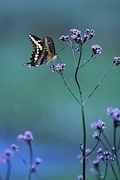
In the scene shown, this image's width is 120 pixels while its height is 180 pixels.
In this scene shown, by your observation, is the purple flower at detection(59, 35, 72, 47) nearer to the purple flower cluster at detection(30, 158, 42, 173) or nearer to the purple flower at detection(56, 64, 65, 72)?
the purple flower at detection(56, 64, 65, 72)

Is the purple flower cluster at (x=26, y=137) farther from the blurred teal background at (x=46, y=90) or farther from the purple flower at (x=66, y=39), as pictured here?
the purple flower at (x=66, y=39)

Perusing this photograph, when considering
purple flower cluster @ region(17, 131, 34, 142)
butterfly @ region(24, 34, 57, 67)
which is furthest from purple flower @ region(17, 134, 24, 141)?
butterfly @ region(24, 34, 57, 67)

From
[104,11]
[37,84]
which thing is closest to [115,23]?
[104,11]

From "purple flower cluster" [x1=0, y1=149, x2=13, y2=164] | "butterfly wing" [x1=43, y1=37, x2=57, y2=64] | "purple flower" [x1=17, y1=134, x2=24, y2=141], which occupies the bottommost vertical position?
"purple flower cluster" [x1=0, y1=149, x2=13, y2=164]

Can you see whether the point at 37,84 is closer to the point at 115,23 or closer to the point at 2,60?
the point at 2,60

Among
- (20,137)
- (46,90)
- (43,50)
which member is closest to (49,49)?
(43,50)
